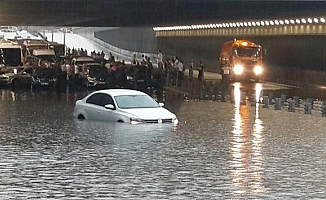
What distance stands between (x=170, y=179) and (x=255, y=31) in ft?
163

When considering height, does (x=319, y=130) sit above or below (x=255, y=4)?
below

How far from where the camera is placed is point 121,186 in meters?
15.3

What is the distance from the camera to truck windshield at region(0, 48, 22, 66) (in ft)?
195

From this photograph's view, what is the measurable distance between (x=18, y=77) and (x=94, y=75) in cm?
434

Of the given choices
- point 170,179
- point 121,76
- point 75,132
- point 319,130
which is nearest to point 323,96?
point 121,76

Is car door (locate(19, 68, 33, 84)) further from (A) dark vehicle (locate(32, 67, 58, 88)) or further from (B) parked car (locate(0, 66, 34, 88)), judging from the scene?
(A) dark vehicle (locate(32, 67, 58, 88))

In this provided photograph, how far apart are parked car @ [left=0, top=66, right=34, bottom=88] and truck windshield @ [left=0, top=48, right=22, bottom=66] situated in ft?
23.8

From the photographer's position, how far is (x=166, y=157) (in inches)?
763

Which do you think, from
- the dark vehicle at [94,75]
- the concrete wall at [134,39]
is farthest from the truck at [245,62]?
the concrete wall at [134,39]

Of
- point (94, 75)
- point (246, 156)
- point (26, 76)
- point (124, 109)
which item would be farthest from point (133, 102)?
point (94, 75)

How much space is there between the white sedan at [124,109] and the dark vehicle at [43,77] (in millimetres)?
21315

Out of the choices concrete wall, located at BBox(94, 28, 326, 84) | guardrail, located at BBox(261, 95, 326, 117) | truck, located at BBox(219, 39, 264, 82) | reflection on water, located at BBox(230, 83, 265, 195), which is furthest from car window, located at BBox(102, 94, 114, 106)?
truck, located at BBox(219, 39, 264, 82)

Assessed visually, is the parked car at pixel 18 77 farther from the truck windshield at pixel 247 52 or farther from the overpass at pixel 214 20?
the truck windshield at pixel 247 52

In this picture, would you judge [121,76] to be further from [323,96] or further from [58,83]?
[323,96]
